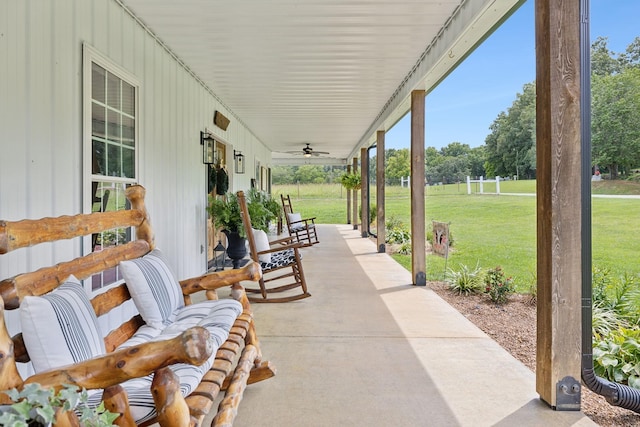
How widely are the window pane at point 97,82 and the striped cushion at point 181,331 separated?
59.2 inches

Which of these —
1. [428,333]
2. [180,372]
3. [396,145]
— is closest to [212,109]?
[428,333]

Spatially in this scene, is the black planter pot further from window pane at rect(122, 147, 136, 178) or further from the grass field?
the grass field

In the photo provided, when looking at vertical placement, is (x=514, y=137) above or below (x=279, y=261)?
above

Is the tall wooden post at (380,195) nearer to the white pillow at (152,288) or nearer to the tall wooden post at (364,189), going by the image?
the tall wooden post at (364,189)

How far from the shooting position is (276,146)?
464 inches

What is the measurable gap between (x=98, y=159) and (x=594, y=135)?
Answer: 341 cm

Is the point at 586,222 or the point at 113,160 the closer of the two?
the point at 586,222

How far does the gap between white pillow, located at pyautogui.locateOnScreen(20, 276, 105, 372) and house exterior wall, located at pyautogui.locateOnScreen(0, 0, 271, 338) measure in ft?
2.34

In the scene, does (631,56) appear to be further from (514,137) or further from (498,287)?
(514,137)

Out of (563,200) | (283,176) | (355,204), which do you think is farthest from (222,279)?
(283,176)

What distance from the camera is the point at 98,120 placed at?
2.74 meters

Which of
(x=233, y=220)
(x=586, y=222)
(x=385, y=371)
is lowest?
(x=385, y=371)

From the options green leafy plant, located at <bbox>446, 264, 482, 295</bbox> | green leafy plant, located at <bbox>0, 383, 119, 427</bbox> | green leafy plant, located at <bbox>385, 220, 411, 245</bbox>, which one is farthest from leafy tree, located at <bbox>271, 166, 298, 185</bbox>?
green leafy plant, located at <bbox>0, 383, 119, 427</bbox>

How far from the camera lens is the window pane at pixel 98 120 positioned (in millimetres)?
2663
